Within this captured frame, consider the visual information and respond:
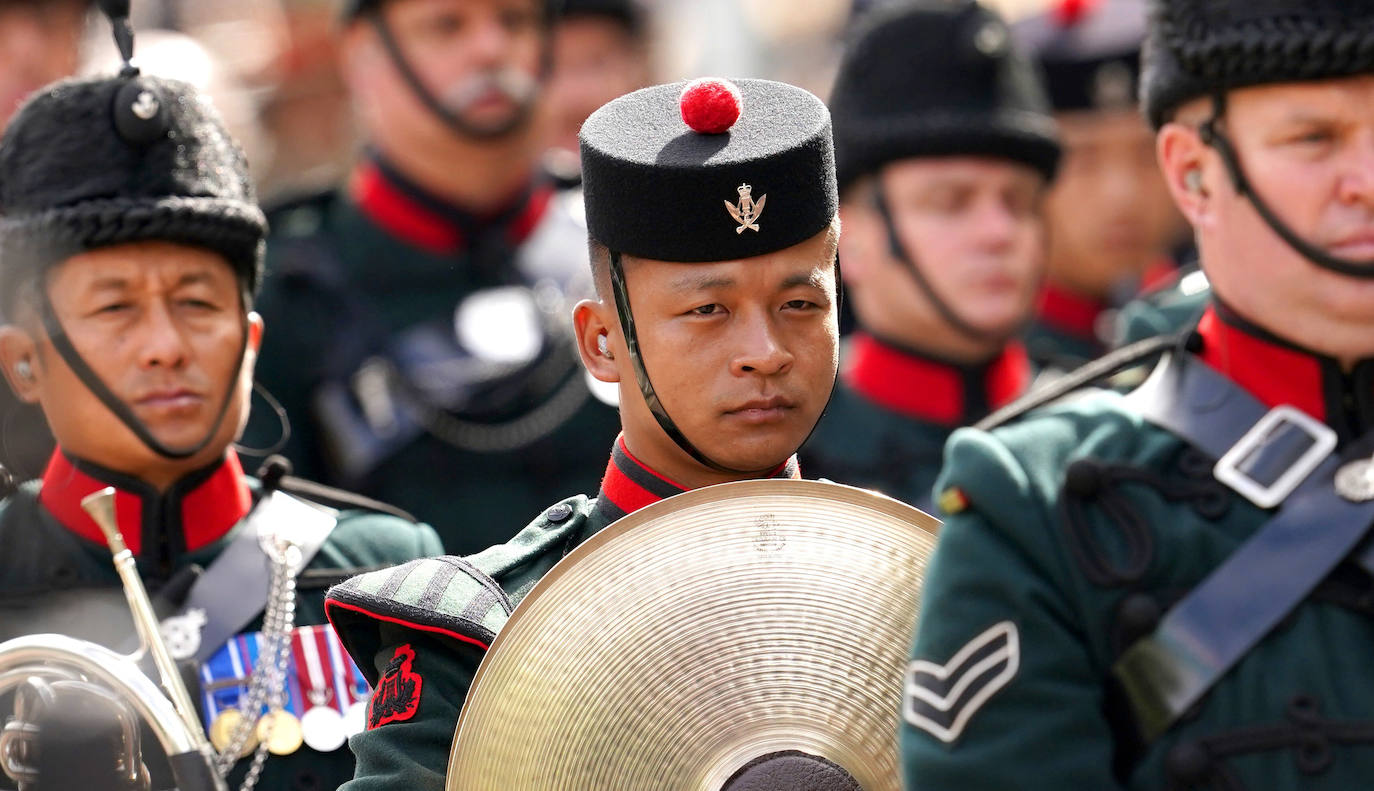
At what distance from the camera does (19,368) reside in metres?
5.52

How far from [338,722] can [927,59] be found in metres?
3.78

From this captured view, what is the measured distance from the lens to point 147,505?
17.8ft

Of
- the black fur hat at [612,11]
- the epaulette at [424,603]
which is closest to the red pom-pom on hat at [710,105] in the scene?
the epaulette at [424,603]

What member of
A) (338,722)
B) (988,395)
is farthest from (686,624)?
(988,395)

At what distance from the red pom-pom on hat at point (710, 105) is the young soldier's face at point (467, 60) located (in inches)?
190

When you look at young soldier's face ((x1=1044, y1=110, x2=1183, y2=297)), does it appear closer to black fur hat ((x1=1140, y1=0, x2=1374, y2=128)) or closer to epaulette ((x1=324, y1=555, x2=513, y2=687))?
black fur hat ((x1=1140, y1=0, x2=1374, y2=128))

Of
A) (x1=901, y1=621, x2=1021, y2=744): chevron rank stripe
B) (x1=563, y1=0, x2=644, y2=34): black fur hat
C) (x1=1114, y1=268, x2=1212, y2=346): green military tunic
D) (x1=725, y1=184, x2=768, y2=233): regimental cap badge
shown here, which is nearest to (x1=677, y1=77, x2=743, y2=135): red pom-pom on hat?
(x1=725, y1=184, x2=768, y2=233): regimental cap badge

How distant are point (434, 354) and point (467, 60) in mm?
1228

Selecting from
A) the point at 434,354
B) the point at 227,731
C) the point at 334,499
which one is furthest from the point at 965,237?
the point at 227,731

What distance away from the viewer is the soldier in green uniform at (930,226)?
7.91 m

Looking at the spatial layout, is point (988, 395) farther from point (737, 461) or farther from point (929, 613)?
point (929, 613)

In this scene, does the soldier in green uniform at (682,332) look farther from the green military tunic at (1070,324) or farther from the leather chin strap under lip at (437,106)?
the green military tunic at (1070,324)

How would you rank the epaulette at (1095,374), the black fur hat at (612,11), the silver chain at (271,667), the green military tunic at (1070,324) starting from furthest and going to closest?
1. the black fur hat at (612,11)
2. the green military tunic at (1070,324)
3. the silver chain at (271,667)
4. the epaulette at (1095,374)

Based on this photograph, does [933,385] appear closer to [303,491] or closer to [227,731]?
[303,491]
